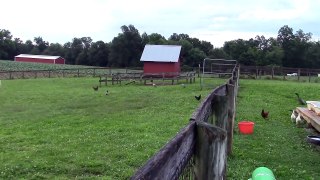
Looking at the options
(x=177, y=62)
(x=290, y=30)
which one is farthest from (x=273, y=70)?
(x=290, y=30)

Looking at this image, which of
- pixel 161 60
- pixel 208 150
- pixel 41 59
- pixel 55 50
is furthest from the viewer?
pixel 55 50

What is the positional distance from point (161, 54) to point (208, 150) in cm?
4610

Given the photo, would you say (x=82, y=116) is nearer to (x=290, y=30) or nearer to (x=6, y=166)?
(x=6, y=166)

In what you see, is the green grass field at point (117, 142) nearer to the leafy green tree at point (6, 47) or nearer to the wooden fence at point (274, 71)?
the wooden fence at point (274, 71)

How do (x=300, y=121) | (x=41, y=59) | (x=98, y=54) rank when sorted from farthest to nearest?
1. (x=41, y=59)
2. (x=98, y=54)
3. (x=300, y=121)

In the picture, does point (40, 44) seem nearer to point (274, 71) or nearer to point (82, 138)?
point (274, 71)

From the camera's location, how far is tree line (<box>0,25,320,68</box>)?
8162cm

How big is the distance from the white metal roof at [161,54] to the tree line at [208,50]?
18078 mm

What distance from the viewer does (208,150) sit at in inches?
95.4

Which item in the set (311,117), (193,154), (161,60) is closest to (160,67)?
(161,60)

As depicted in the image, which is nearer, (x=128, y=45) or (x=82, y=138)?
(x=82, y=138)

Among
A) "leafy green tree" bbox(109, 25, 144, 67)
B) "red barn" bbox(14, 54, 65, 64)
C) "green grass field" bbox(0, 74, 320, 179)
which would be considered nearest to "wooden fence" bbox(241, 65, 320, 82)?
"green grass field" bbox(0, 74, 320, 179)

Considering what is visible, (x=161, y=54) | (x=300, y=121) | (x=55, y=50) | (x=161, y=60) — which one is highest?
(x=55, y=50)

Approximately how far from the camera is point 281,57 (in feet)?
282
